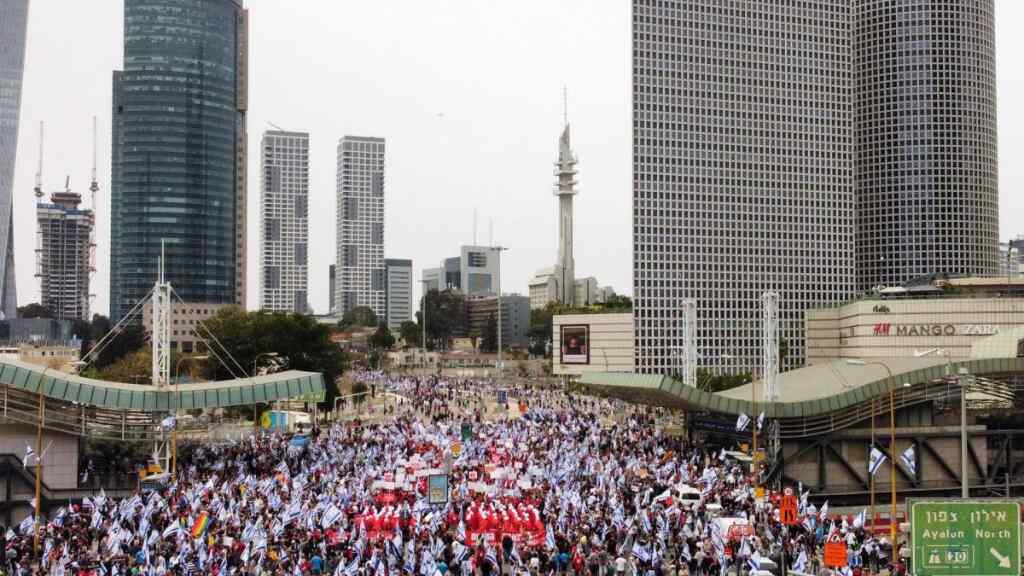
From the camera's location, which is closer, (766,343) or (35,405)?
(35,405)

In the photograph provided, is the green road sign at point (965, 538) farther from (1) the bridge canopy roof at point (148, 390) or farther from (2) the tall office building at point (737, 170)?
(2) the tall office building at point (737, 170)

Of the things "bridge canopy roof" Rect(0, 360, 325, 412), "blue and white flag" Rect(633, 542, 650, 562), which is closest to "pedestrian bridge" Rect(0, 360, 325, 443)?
"bridge canopy roof" Rect(0, 360, 325, 412)

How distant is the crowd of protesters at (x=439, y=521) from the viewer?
2828cm

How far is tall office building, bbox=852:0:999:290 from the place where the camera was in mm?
135500

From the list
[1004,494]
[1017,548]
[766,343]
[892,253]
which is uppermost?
[892,253]

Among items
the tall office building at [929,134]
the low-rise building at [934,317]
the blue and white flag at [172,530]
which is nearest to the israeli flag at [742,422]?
the blue and white flag at [172,530]

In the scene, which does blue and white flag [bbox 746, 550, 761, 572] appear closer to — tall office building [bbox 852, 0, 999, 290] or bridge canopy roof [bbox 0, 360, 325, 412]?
bridge canopy roof [bbox 0, 360, 325, 412]

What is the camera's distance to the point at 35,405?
134 ft

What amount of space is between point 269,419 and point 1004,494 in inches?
1573

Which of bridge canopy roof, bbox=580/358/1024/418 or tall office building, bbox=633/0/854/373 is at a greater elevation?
tall office building, bbox=633/0/854/373

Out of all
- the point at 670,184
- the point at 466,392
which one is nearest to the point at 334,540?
the point at 466,392

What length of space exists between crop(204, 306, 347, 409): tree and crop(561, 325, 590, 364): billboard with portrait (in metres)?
38.5

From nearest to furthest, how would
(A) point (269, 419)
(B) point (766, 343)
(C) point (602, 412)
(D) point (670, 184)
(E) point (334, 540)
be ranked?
1. (E) point (334, 540)
2. (B) point (766, 343)
3. (A) point (269, 419)
4. (C) point (602, 412)
5. (D) point (670, 184)

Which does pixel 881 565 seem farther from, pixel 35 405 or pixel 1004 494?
pixel 35 405
